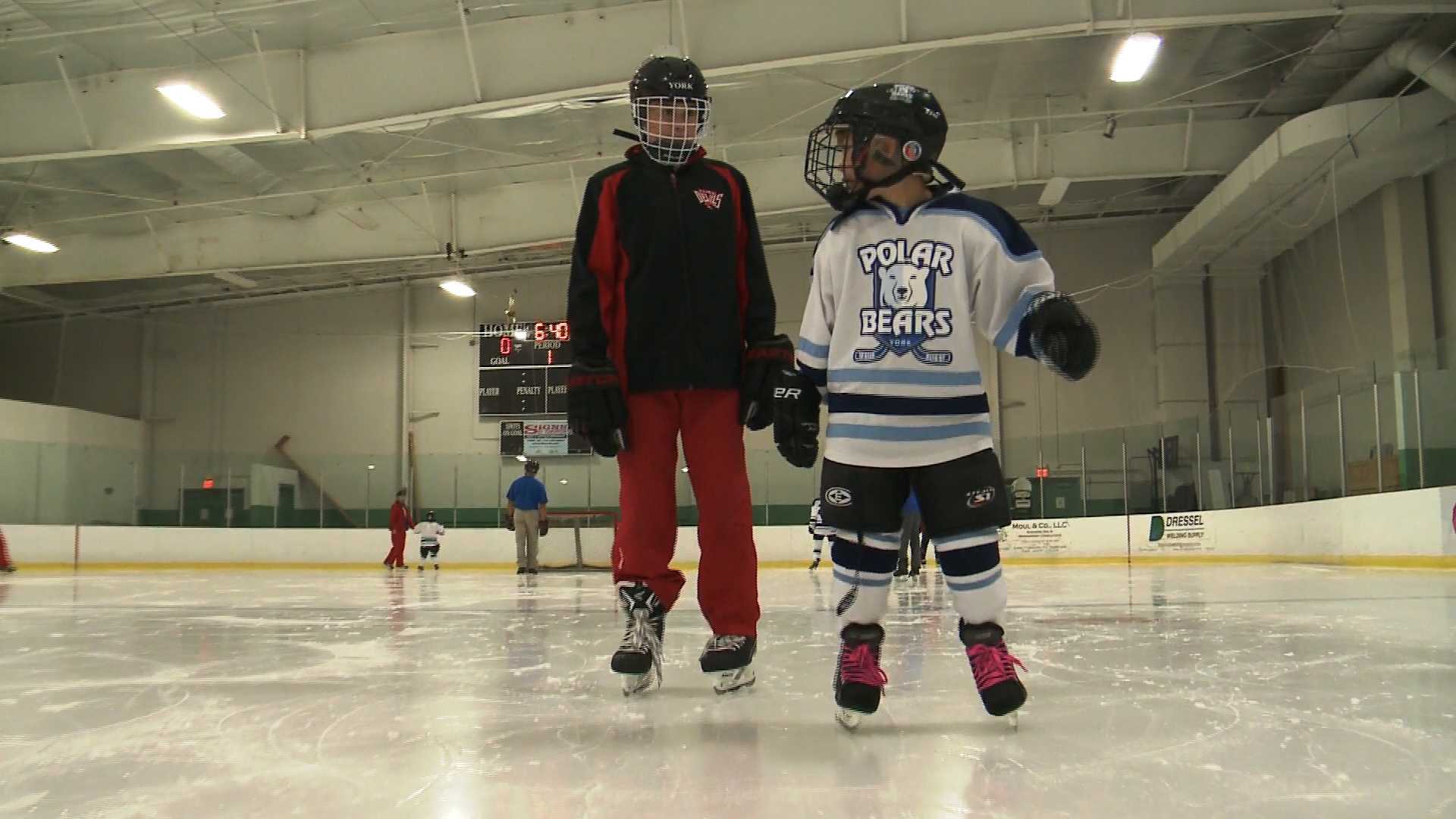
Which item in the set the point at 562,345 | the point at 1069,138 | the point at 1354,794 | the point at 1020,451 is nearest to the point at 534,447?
the point at 562,345

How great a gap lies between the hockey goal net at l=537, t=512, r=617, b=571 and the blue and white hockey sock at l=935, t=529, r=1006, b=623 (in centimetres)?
1276

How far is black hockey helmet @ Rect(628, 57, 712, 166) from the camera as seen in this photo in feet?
8.43

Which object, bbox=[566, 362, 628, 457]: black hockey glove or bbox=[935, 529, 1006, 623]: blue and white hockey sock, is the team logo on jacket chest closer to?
bbox=[935, 529, 1006, 623]: blue and white hockey sock

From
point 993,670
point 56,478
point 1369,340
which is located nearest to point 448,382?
point 56,478

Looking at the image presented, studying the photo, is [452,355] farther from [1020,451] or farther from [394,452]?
[1020,451]

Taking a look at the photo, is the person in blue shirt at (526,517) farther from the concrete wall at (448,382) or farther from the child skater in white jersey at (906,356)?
the child skater in white jersey at (906,356)

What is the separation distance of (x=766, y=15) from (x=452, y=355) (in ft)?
40.0

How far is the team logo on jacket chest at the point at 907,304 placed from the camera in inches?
82.0

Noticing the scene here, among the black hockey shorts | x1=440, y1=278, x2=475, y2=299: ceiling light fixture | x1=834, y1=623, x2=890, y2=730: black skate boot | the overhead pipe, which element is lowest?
x1=834, y1=623, x2=890, y2=730: black skate boot

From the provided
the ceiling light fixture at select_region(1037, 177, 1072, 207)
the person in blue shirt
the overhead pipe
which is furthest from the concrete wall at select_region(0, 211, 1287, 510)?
the overhead pipe

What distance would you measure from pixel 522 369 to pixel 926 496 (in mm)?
17369

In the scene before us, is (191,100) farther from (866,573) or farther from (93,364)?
(93,364)

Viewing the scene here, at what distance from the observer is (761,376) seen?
254 cm

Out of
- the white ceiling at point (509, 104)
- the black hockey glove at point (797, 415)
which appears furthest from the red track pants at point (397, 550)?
the black hockey glove at point (797, 415)
